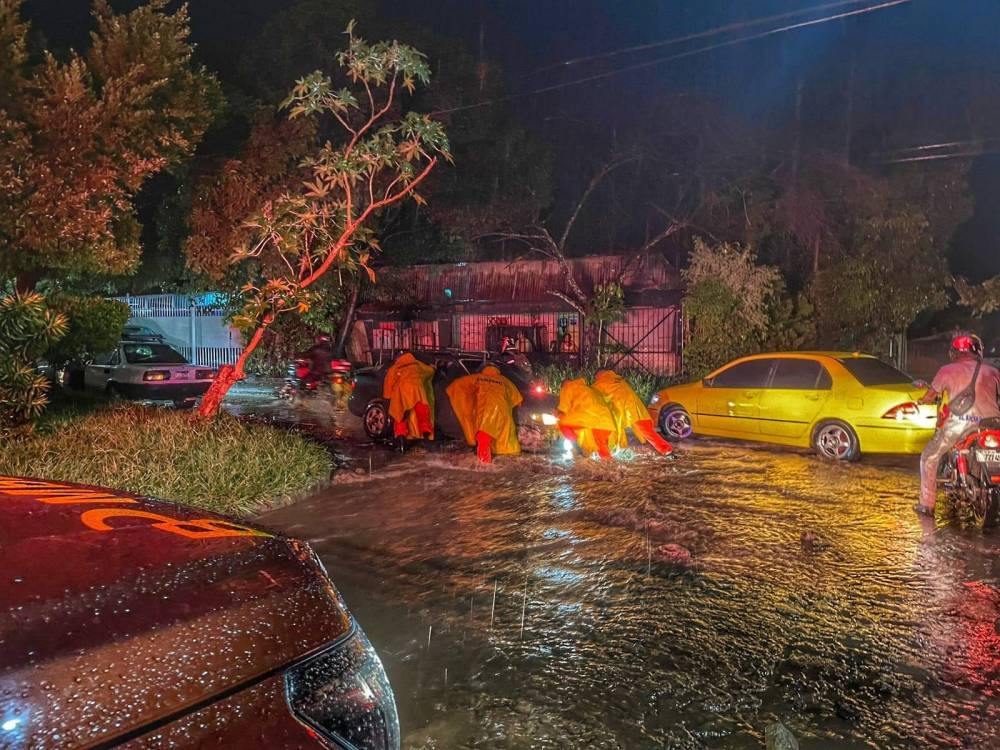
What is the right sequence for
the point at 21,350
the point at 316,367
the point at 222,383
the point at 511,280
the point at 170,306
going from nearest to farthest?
the point at 21,350
the point at 222,383
the point at 316,367
the point at 511,280
the point at 170,306

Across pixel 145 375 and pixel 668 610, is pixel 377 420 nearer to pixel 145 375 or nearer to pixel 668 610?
pixel 145 375

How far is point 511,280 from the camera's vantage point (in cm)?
2191

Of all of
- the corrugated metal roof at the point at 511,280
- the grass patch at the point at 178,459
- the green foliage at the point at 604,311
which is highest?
the corrugated metal roof at the point at 511,280

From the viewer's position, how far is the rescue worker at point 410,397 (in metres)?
11.6

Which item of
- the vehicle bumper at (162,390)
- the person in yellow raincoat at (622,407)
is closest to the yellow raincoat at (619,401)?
the person in yellow raincoat at (622,407)

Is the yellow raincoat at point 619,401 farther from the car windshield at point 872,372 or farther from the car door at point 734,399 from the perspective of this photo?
the car windshield at point 872,372

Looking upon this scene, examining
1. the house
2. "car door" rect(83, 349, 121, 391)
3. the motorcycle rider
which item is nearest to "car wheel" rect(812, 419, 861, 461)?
the house

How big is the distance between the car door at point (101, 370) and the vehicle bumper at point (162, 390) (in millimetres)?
382

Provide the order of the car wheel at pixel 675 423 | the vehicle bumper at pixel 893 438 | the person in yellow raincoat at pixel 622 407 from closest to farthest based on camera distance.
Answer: the vehicle bumper at pixel 893 438, the person in yellow raincoat at pixel 622 407, the car wheel at pixel 675 423

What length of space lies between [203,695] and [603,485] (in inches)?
305

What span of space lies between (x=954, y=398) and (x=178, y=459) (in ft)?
24.4

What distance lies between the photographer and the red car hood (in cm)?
156

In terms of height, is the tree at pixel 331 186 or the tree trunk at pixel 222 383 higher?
the tree at pixel 331 186

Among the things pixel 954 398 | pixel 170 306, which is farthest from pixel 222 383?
pixel 170 306
